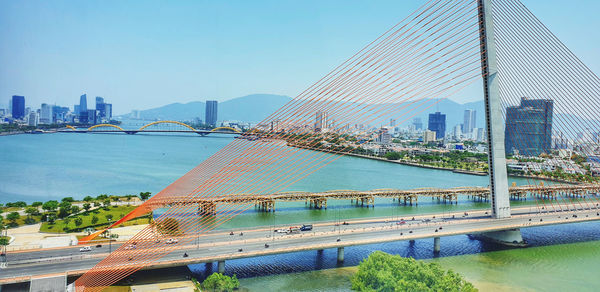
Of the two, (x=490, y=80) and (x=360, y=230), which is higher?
(x=490, y=80)

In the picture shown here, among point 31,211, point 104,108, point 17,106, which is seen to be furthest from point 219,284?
point 104,108

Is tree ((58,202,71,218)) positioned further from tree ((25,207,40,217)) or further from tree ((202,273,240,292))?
tree ((202,273,240,292))

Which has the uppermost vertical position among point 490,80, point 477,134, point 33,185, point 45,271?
point 477,134

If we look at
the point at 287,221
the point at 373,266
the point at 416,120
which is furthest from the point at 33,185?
the point at 416,120

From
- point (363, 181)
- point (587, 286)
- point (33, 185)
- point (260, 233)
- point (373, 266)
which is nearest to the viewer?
point (373, 266)

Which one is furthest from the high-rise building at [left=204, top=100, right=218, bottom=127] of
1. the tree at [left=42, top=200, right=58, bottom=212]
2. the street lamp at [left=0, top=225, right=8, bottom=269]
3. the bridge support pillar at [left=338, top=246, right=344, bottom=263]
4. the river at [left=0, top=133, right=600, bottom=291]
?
the bridge support pillar at [left=338, top=246, right=344, bottom=263]

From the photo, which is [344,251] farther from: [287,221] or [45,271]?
[45,271]
